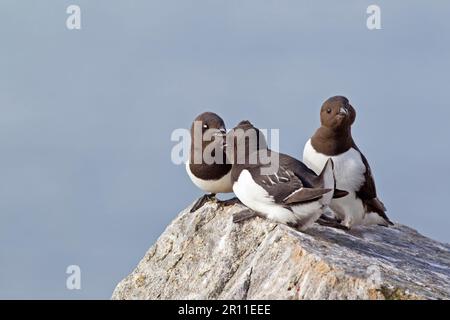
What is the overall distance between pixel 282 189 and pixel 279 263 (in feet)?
4.06

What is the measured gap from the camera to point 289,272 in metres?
12.1

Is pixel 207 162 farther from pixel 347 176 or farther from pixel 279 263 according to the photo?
pixel 279 263

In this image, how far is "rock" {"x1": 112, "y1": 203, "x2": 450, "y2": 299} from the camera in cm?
1174

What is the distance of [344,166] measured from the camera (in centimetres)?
1513

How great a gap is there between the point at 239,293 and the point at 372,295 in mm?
1718

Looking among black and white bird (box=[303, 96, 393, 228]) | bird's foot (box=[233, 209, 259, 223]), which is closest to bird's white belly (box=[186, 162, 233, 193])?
bird's foot (box=[233, 209, 259, 223])

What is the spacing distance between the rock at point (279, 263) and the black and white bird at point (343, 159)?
445mm

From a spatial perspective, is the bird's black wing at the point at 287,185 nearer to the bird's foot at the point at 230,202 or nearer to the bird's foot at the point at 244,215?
the bird's foot at the point at 244,215

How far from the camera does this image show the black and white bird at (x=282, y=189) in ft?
43.1

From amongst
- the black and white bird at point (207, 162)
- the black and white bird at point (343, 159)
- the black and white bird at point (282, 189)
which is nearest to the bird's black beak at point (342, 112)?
the black and white bird at point (343, 159)

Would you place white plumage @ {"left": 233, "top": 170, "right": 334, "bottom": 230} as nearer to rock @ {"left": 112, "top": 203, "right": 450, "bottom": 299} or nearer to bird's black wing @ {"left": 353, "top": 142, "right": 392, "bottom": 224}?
rock @ {"left": 112, "top": 203, "right": 450, "bottom": 299}

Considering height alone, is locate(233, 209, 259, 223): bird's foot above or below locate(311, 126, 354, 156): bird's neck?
below
